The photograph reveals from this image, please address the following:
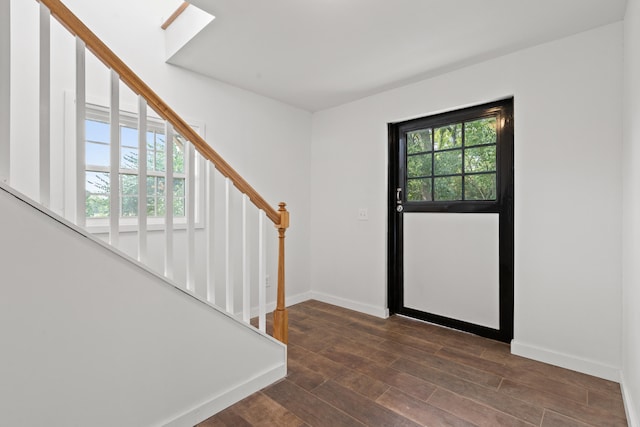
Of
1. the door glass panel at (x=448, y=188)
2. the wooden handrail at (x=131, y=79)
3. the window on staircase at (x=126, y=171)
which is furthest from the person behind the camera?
the door glass panel at (x=448, y=188)

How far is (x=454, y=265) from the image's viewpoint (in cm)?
292

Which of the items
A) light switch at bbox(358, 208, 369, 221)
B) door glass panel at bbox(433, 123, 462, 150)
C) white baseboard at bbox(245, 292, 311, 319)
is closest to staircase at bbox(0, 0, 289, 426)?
white baseboard at bbox(245, 292, 311, 319)

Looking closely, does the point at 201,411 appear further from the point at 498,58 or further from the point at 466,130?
the point at 498,58

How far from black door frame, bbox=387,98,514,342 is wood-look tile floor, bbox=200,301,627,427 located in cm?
24

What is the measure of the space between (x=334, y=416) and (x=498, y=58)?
2.87 m

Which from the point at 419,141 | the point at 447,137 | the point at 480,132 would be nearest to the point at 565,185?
the point at 480,132

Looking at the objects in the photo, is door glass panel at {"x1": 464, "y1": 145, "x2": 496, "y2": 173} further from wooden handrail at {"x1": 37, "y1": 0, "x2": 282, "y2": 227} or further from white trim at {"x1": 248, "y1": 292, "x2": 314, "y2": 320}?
white trim at {"x1": 248, "y1": 292, "x2": 314, "y2": 320}

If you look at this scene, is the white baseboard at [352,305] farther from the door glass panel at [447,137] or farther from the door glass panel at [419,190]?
the door glass panel at [447,137]

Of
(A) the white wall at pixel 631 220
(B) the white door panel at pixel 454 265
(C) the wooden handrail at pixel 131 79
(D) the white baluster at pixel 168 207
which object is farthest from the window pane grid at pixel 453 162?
(D) the white baluster at pixel 168 207

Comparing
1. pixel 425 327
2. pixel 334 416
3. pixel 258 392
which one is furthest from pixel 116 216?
pixel 425 327

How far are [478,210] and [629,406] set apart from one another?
1.55 meters

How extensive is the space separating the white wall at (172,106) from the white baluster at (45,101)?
105cm

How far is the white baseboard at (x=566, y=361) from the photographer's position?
6.76 ft

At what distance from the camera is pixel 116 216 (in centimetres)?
136
